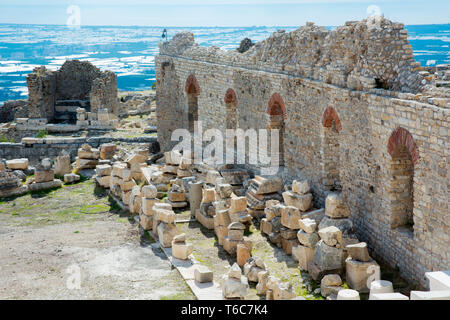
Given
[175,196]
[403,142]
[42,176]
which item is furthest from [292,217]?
[42,176]

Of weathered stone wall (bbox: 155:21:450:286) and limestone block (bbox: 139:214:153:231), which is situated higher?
weathered stone wall (bbox: 155:21:450:286)

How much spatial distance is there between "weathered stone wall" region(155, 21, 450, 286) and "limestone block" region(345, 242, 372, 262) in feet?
2.38

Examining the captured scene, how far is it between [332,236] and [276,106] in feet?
17.9

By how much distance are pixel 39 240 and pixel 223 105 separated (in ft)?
22.7

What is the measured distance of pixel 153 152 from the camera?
22141 millimetres

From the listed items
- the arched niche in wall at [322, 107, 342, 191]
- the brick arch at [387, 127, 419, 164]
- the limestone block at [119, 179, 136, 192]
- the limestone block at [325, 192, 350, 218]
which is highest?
the brick arch at [387, 127, 419, 164]

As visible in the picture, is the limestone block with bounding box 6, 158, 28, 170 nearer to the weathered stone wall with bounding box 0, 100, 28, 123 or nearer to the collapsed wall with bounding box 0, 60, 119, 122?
the collapsed wall with bounding box 0, 60, 119, 122

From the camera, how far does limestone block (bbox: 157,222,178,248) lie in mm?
12172

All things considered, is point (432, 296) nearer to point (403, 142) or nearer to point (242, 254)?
point (403, 142)

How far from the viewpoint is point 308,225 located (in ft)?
35.6

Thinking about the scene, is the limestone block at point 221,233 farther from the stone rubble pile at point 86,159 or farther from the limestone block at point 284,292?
the stone rubble pile at point 86,159

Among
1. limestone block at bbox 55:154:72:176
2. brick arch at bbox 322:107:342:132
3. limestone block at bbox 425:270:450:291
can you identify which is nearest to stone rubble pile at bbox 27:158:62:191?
limestone block at bbox 55:154:72:176

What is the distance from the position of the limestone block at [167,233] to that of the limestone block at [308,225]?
2741 mm
